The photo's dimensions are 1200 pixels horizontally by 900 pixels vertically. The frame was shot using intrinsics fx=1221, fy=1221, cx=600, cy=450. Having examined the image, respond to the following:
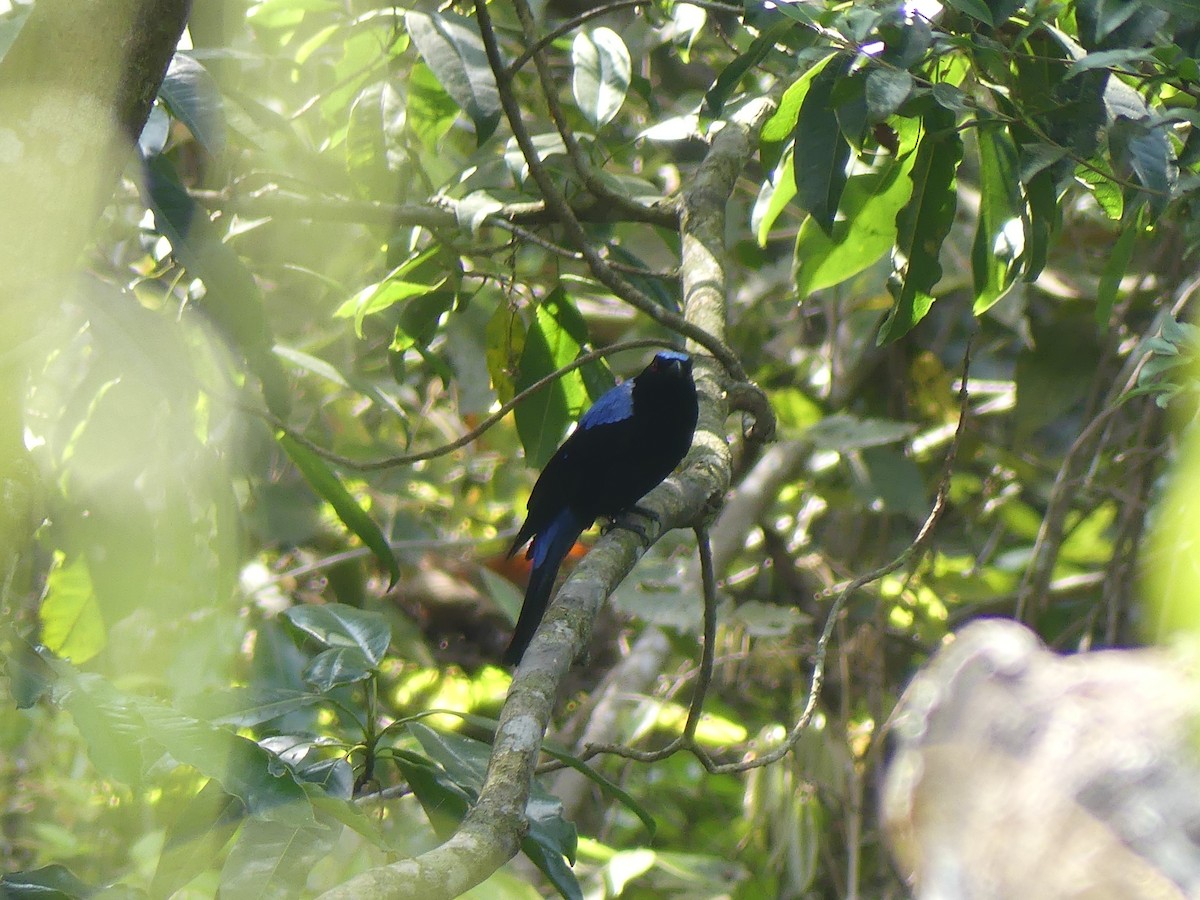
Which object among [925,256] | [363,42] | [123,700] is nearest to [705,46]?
[363,42]

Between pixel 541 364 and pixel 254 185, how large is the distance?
1088 millimetres

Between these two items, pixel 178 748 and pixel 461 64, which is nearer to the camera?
pixel 178 748

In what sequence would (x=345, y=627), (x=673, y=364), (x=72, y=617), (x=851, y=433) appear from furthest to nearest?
(x=851, y=433) → (x=673, y=364) → (x=72, y=617) → (x=345, y=627)

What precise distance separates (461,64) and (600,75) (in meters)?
0.46

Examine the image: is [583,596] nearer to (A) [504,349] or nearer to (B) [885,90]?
(B) [885,90]

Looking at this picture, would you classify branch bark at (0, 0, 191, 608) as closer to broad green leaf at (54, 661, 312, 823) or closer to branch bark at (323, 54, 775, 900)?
broad green leaf at (54, 661, 312, 823)

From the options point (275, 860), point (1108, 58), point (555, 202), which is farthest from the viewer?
point (555, 202)

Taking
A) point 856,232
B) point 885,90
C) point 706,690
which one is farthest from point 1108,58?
point 706,690

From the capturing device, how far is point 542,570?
366 centimetres

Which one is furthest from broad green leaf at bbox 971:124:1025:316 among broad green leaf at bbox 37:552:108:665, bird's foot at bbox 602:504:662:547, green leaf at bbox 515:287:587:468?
broad green leaf at bbox 37:552:108:665

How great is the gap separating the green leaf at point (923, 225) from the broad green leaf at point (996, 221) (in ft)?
A: 0.24

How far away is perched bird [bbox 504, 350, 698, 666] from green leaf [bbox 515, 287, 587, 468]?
161 mm

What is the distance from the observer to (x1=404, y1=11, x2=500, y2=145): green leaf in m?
2.89

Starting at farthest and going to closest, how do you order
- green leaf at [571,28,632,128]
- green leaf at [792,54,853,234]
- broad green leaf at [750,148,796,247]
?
green leaf at [571,28,632,128]
broad green leaf at [750,148,796,247]
green leaf at [792,54,853,234]
